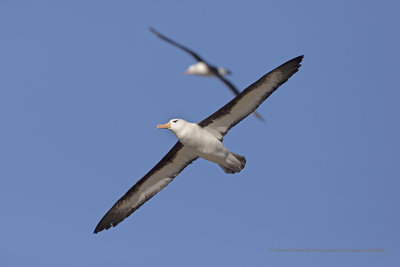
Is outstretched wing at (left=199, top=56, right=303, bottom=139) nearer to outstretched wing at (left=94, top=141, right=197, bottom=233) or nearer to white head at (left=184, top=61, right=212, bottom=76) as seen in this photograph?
outstretched wing at (left=94, top=141, right=197, bottom=233)

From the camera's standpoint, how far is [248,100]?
543 inches

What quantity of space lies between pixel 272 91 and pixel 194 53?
8257 millimetres

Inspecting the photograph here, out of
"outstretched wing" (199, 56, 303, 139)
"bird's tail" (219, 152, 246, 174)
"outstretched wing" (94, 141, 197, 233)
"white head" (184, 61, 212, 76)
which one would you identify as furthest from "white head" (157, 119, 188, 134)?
"white head" (184, 61, 212, 76)

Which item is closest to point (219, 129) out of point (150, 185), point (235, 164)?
point (235, 164)

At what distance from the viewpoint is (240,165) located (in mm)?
14258

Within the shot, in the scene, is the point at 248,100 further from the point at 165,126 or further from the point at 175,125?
the point at 165,126

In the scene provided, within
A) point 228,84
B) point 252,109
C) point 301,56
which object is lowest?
point 252,109

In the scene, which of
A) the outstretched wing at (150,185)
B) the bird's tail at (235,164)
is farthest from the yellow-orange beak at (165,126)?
the bird's tail at (235,164)

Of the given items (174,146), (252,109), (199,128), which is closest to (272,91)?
(252,109)

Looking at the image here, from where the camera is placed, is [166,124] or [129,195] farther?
[129,195]

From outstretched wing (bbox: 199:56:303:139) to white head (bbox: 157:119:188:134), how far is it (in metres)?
0.50

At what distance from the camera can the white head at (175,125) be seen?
1364 cm

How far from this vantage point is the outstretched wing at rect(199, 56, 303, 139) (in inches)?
536

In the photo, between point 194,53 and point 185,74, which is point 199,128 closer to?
point 194,53
